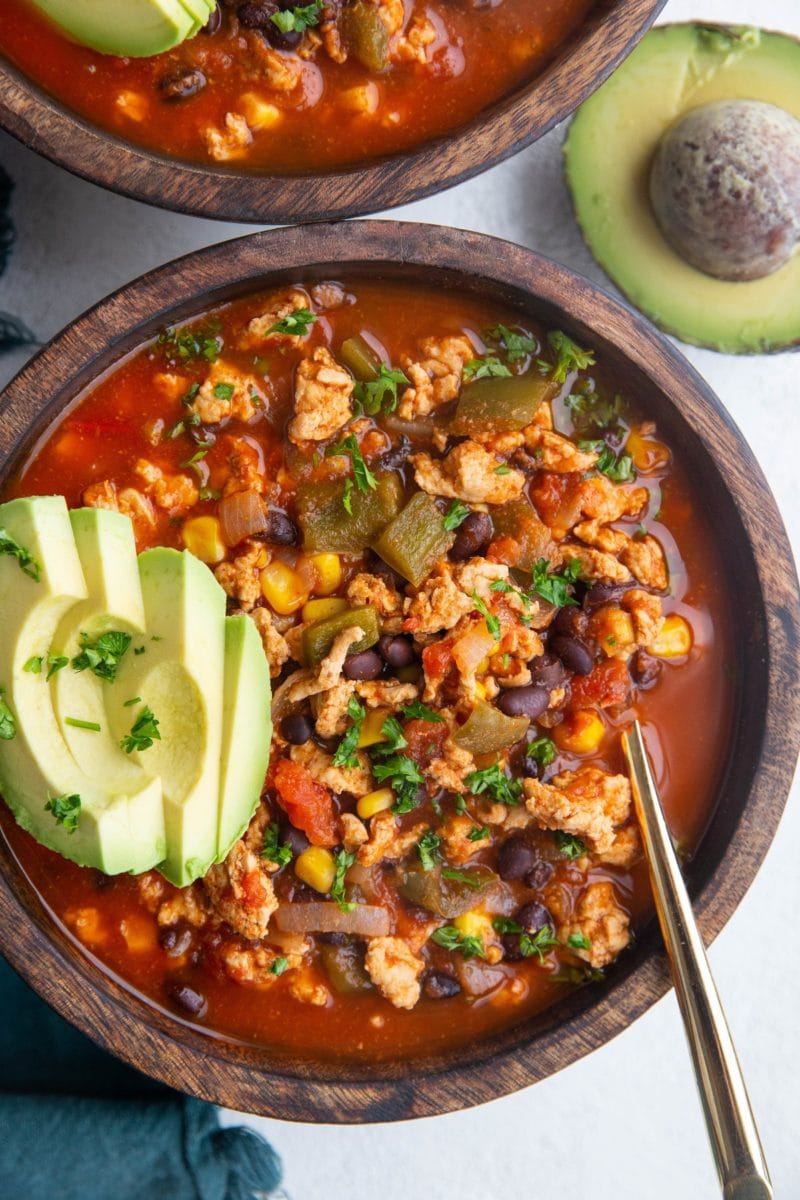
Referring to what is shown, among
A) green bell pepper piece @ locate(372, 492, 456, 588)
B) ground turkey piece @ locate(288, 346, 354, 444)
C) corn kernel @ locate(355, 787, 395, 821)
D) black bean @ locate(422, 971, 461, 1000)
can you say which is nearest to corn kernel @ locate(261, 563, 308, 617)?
green bell pepper piece @ locate(372, 492, 456, 588)

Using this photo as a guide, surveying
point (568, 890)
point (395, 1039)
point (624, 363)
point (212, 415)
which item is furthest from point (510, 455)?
point (395, 1039)

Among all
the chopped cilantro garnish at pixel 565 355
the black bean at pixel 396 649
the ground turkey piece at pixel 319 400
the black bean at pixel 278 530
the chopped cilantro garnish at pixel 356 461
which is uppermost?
the chopped cilantro garnish at pixel 565 355

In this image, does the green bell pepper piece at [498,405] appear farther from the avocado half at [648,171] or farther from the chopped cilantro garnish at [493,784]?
the chopped cilantro garnish at [493,784]

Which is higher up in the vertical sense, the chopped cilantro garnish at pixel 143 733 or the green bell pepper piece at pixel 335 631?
the green bell pepper piece at pixel 335 631

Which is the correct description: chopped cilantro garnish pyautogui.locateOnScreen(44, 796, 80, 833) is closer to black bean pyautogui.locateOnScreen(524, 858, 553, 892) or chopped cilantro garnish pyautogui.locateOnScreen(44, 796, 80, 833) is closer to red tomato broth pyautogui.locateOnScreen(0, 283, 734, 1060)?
red tomato broth pyautogui.locateOnScreen(0, 283, 734, 1060)

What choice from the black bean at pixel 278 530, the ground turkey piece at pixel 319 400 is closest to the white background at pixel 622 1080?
the ground turkey piece at pixel 319 400

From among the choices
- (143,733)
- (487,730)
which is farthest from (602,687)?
(143,733)

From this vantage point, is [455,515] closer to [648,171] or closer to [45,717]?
[45,717]
